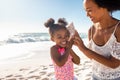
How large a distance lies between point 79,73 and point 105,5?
4.06 m

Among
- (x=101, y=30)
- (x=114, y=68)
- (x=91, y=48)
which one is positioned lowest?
(x=114, y=68)

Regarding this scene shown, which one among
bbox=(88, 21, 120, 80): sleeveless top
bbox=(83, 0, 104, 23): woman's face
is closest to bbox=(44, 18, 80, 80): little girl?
bbox=(88, 21, 120, 80): sleeveless top

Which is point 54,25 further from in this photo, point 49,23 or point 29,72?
point 29,72

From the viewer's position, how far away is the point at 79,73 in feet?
22.1

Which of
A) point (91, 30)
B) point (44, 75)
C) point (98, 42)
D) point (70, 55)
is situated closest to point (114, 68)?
point (98, 42)

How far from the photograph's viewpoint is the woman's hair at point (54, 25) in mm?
3670

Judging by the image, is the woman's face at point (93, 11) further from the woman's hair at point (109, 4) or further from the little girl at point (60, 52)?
the little girl at point (60, 52)

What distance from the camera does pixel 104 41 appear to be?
2.95 meters

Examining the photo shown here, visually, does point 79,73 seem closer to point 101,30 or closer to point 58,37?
point 58,37

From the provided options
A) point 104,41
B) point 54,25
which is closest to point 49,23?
point 54,25

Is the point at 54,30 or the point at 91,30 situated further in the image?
the point at 54,30

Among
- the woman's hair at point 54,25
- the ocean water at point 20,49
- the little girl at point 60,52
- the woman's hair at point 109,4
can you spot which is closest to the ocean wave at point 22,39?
the ocean water at point 20,49

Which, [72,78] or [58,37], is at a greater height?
[58,37]

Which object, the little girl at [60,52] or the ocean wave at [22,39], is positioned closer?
the little girl at [60,52]
